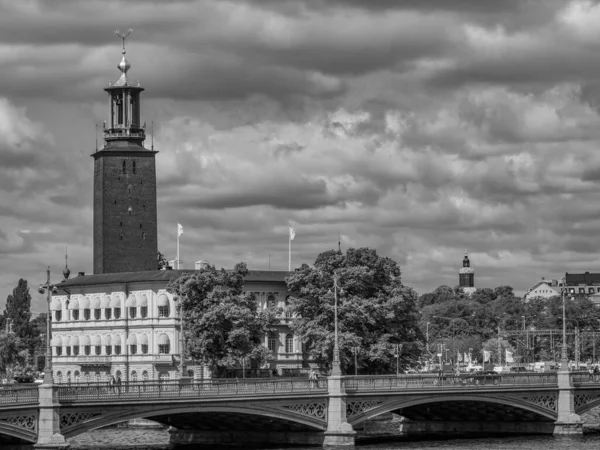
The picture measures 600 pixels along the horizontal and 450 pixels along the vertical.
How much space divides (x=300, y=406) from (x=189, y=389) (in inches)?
302

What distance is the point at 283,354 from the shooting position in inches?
6609

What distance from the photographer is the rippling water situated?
109m

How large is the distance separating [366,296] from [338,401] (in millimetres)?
44101

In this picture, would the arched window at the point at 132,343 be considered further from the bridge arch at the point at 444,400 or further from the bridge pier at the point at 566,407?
the bridge pier at the point at 566,407

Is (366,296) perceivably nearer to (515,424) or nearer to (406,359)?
(406,359)

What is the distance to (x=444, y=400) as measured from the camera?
110m

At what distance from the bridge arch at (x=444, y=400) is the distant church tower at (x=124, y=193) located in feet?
248

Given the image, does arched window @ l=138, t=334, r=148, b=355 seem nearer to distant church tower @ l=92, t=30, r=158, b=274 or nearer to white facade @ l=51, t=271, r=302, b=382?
white facade @ l=51, t=271, r=302, b=382

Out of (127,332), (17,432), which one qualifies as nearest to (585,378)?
(17,432)

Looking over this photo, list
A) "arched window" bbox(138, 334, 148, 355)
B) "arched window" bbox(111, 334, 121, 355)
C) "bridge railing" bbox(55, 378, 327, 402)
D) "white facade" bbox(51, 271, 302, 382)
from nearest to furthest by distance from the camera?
"bridge railing" bbox(55, 378, 327, 402) < "white facade" bbox(51, 271, 302, 382) < "arched window" bbox(138, 334, 148, 355) < "arched window" bbox(111, 334, 121, 355)

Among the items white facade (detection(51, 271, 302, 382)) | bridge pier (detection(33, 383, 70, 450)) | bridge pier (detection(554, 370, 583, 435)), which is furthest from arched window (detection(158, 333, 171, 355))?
bridge pier (detection(33, 383, 70, 450))

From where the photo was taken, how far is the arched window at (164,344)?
548 ft

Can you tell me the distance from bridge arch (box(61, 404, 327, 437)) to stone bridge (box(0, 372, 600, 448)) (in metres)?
0.06

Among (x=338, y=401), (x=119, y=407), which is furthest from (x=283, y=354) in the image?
A: (x=119, y=407)
